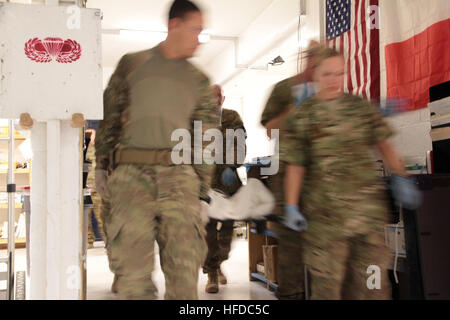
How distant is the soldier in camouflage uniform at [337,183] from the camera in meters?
1.68

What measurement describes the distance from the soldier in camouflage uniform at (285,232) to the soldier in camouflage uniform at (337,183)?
0.27 metres

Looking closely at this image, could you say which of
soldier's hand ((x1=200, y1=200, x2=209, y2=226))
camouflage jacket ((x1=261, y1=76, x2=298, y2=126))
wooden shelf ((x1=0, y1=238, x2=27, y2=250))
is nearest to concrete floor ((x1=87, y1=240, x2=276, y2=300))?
soldier's hand ((x1=200, y1=200, x2=209, y2=226))

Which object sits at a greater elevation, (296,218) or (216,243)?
(296,218)

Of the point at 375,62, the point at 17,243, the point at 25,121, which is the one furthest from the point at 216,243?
the point at 17,243

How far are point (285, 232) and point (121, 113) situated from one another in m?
1.00

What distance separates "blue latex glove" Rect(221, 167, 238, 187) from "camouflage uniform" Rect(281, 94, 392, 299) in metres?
0.92

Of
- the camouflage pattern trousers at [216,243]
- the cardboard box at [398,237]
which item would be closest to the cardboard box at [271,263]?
the camouflage pattern trousers at [216,243]

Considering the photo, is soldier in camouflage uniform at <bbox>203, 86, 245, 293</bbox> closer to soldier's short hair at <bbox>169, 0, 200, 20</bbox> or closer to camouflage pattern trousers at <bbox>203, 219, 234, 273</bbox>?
camouflage pattern trousers at <bbox>203, 219, 234, 273</bbox>

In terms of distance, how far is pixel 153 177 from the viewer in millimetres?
1562

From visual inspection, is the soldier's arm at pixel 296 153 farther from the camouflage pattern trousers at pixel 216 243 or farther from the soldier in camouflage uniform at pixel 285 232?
the camouflage pattern trousers at pixel 216 243

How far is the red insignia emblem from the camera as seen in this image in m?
1.73

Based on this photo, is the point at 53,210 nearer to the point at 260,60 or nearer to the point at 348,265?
the point at 348,265

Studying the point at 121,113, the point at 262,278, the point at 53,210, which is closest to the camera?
the point at 121,113

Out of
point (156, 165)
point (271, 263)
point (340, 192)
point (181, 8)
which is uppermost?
point (181, 8)
